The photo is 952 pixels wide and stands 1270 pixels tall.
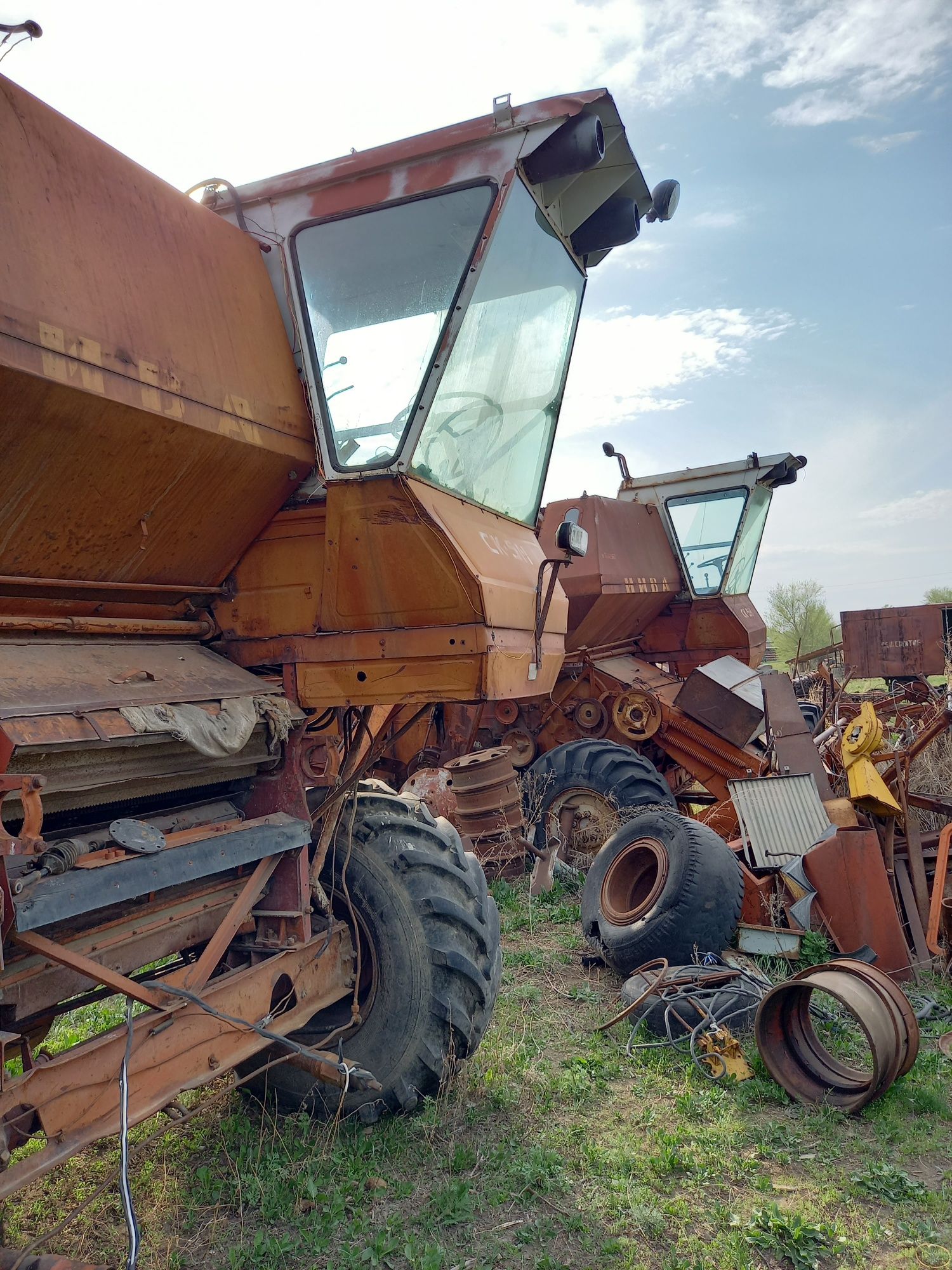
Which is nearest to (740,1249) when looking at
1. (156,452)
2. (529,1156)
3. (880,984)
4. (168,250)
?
(529,1156)

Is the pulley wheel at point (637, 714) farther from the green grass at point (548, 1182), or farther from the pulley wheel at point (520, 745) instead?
the green grass at point (548, 1182)

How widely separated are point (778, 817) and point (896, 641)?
28.1 feet

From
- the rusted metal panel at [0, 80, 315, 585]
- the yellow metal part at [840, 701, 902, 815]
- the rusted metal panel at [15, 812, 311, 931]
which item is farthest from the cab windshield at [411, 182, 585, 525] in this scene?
the yellow metal part at [840, 701, 902, 815]

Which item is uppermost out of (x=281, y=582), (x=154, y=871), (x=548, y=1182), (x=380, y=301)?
(x=380, y=301)

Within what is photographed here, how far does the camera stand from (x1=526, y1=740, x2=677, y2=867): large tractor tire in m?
7.55

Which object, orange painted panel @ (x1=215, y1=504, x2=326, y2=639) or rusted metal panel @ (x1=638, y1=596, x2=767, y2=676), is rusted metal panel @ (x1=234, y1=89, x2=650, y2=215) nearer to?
orange painted panel @ (x1=215, y1=504, x2=326, y2=639)

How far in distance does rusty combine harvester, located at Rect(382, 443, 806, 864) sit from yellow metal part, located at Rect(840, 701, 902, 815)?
0.98 m

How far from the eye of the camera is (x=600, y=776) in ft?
25.1

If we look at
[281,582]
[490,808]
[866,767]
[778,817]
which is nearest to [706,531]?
[490,808]

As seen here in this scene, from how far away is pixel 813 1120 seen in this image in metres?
3.57

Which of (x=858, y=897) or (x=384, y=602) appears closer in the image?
(x=384, y=602)

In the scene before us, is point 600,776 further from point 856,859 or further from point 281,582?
point 281,582

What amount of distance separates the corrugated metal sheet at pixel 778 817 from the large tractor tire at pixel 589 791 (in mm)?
1625

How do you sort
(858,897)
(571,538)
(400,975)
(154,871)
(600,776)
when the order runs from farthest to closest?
1. (600,776)
2. (858,897)
3. (400,975)
4. (571,538)
5. (154,871)
